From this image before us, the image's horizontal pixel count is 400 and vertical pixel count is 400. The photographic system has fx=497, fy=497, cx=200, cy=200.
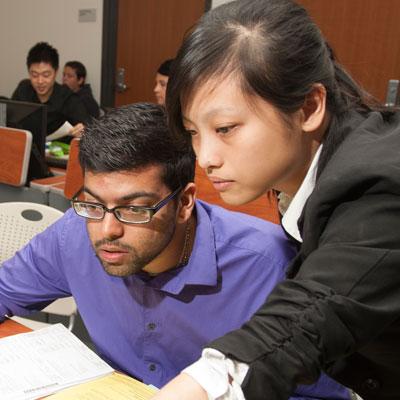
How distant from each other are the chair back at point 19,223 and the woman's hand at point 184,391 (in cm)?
131

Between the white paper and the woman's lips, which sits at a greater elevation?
the woman's lips

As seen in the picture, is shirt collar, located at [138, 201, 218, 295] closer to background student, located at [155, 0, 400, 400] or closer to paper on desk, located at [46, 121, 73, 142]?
background student, located at [155, 0, 400, 400]

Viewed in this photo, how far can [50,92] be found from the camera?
4020mm

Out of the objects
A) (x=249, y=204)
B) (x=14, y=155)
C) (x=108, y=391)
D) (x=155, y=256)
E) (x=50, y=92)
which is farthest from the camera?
(x=50, y=92)

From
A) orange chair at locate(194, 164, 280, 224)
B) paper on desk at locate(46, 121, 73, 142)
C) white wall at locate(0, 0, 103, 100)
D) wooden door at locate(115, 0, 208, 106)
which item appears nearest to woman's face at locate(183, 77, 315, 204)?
orange chair at locate(194, 164, 280, 224)

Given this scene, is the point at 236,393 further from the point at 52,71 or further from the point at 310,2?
the point at 310,2

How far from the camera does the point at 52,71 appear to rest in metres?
3.87

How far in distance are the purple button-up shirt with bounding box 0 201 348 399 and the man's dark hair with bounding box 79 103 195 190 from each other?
6.3 inches

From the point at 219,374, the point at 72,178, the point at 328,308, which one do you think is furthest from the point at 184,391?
the point at 72,178

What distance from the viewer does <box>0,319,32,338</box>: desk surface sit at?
3.99 feet

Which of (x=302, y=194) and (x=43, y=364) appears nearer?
(x=302, y=194)

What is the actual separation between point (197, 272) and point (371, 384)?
1.45 ft

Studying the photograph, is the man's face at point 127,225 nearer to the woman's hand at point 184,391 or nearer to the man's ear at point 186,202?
the man's ear at point 186,202

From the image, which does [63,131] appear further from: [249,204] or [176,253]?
[176,253]
